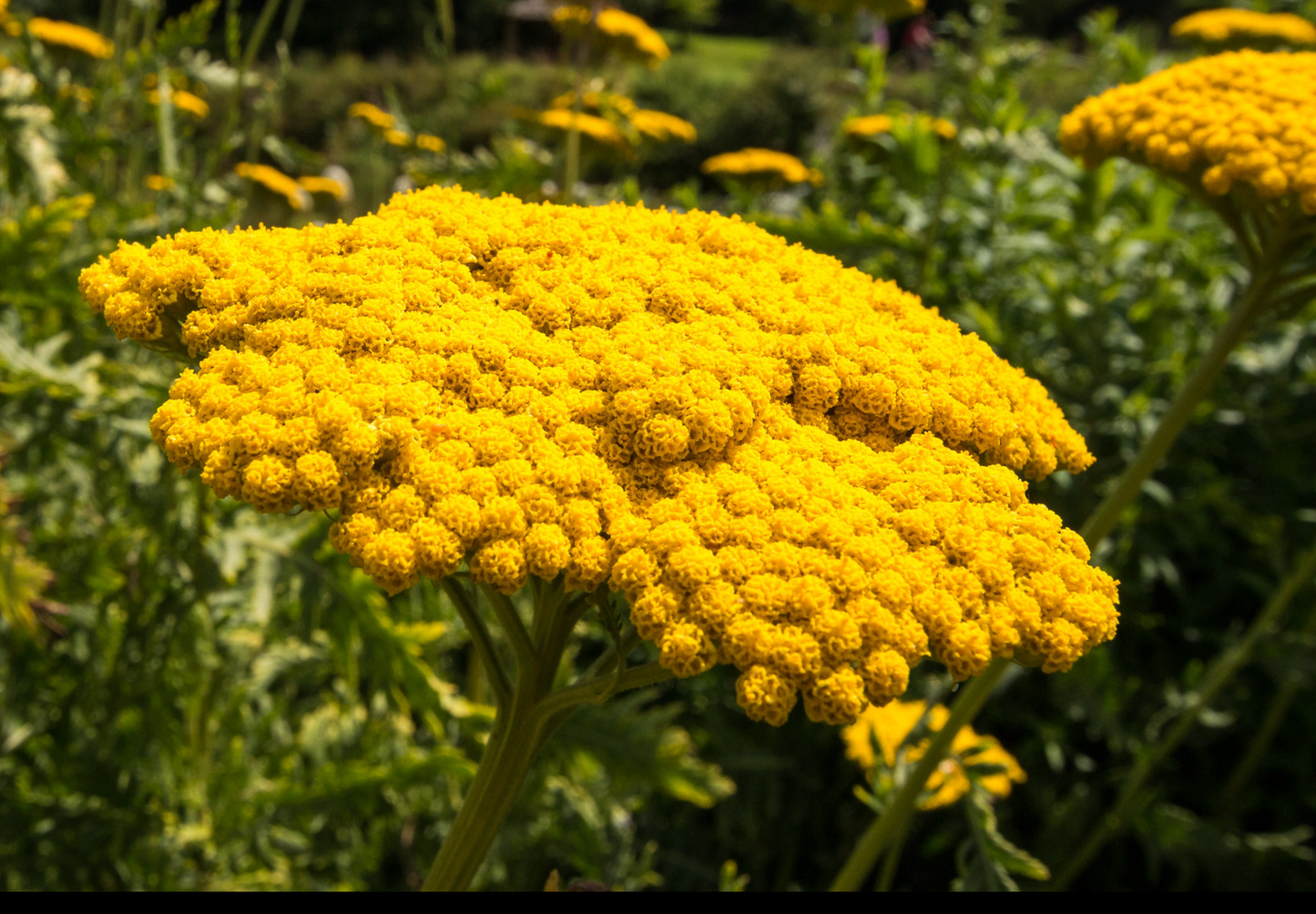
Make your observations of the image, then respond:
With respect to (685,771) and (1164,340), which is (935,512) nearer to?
(685,771)

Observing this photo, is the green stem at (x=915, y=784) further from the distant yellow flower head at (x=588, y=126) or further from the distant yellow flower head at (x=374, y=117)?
the distant yellow flower head at (x=374, y=117)

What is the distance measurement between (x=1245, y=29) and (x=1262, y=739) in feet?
12.2

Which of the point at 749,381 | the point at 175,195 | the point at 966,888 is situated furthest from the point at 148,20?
the point at 966,888

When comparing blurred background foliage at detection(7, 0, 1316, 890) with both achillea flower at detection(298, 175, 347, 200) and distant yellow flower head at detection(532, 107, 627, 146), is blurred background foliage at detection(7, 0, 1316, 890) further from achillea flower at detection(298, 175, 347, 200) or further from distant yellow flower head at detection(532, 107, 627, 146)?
achillea flower at detection(298, 175, 347, 200)

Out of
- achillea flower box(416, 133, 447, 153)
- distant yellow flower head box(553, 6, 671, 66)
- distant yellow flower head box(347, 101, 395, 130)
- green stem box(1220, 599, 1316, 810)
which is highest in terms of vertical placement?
distant yellow flower head box(553, 6, 671, 66)

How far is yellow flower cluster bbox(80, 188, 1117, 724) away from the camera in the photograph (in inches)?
48.4

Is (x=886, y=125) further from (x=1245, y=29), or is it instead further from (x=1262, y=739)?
(x=1262, y=739)

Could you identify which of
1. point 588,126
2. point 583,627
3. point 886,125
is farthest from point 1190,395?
point 588,126

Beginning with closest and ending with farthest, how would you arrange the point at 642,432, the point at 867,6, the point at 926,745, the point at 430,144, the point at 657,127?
the point at 642,432 < the point at 926,745 < the point at 430,144 < the point at 867,6 < the point at 657,127

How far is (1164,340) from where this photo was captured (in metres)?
4.44

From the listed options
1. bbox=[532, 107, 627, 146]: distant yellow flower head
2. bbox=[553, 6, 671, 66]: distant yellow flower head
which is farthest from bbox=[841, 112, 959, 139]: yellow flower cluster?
bbox=[532, 107, 627, 146]: distant yellow flower head

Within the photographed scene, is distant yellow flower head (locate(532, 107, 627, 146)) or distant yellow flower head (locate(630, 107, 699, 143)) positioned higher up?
distant yellow flower head (locate(532, 107, 627, 146))

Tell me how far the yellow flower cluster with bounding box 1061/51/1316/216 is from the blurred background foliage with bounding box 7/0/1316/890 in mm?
1143

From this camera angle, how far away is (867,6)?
17.3ft
